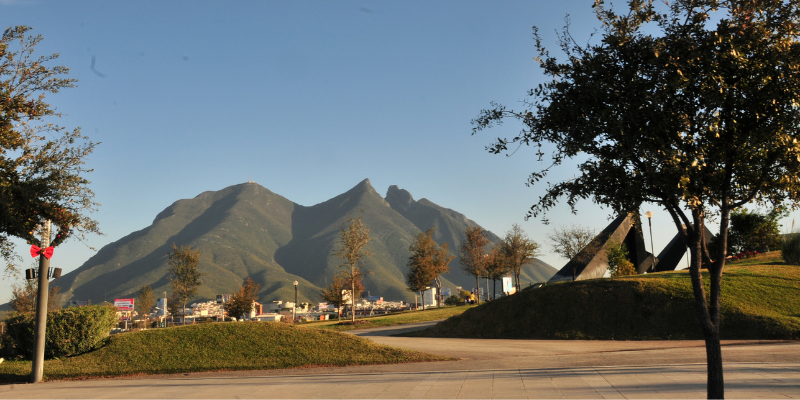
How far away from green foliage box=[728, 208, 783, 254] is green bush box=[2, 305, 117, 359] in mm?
42917

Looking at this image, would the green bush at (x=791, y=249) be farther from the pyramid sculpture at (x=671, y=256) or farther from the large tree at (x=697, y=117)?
the large tree at (x=697, y=117)

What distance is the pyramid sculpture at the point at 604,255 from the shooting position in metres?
40.2

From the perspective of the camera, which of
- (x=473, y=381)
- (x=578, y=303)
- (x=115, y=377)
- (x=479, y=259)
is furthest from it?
(x=479, y=259)

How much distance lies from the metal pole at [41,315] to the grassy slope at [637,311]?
18.1 m

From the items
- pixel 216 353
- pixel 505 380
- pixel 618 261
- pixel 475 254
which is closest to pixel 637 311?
pixel 618 261

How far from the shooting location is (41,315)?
1536cm

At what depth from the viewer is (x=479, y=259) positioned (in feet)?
188

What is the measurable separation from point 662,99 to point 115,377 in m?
16.8

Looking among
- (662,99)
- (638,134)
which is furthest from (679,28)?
(638,134)

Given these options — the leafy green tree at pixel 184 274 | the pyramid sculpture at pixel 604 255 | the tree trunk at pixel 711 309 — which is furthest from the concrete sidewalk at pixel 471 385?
the leafy green tree at pixel 184 274

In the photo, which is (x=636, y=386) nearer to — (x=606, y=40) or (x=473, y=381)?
(x=473, y=381)

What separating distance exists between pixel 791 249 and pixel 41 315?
135 ft

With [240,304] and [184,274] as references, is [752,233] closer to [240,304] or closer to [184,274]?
[240,304]

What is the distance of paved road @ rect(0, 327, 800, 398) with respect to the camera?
9.58m
